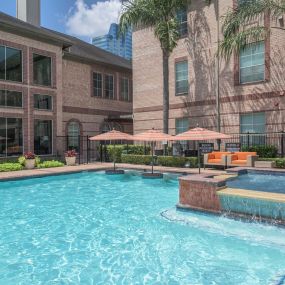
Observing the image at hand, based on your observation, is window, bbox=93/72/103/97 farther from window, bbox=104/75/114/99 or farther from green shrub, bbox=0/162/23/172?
green shrub, bbox=0/162/23/172

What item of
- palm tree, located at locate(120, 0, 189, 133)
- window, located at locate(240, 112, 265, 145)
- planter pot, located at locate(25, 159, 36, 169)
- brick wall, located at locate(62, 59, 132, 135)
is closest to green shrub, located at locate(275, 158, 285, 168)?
window, located at locate(240, 112, 265, 145)

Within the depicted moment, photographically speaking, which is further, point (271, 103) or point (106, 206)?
point (271, 103)

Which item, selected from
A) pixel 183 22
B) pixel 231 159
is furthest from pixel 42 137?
pixel 231 159

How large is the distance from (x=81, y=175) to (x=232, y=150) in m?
8.81

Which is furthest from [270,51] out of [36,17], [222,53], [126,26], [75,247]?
[36,17]

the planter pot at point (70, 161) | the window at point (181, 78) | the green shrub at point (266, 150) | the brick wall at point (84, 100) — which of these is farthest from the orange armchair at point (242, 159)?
the brick wall at point (84, 100)

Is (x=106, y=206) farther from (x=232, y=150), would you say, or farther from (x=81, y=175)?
(x=232, y=150)

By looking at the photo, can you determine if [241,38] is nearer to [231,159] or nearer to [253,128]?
[253,128]

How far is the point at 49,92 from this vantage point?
24406 mm

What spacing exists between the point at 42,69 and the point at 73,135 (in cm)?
572

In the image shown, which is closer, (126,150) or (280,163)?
(280,163)

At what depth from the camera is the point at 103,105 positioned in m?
29.6

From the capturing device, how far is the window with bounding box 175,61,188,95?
24.0 m

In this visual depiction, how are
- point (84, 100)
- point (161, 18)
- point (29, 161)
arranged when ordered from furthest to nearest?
point (84, 100) < point (161, 18) < point (29, 161)
